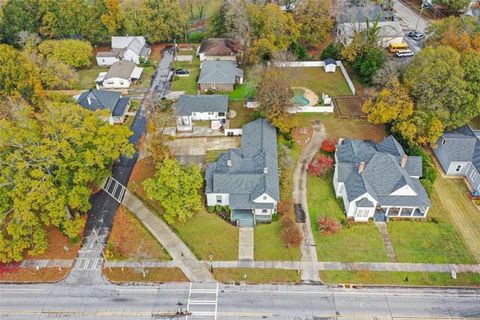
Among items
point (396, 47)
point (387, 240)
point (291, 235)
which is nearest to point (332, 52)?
point (396, 47)

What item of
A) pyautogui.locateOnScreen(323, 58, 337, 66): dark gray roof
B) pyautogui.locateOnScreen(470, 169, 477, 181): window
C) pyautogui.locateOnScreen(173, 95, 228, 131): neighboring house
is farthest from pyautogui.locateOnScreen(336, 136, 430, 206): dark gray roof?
pyautogui.locateOnScreen(323, 58, 337, 66): dark gray roof

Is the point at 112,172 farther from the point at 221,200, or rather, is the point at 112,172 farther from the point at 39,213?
the point at 221,200

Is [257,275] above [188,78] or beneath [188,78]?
beneath

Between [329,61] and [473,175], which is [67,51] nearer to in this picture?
[329,61]

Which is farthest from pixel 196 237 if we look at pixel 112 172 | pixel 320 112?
pixel 320 112

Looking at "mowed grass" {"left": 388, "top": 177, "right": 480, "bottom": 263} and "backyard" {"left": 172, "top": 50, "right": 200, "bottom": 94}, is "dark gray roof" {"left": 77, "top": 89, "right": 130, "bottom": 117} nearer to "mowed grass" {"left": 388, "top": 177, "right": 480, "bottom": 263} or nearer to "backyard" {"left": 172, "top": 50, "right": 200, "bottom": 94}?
"backyard" {"left": 172, "top": 50, "right": 200, "bottom": 94}

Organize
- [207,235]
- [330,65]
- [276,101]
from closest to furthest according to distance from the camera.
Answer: [207,235] → [276,101] → [330,65]

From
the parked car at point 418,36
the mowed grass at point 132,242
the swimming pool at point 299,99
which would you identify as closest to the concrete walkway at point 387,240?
the mowed grass at point 132,242
